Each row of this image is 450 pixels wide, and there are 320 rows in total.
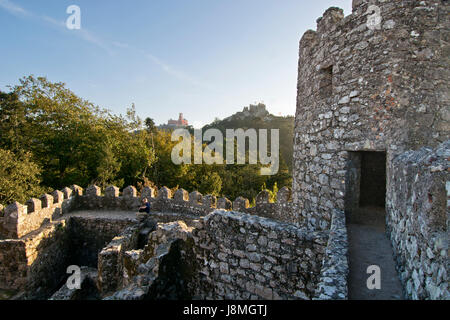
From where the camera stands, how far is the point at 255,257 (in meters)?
3.55

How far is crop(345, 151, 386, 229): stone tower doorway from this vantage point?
399 centimetres

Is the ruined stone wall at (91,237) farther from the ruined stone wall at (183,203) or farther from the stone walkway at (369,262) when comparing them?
the stone walkway at (369,262)

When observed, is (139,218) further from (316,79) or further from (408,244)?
(408,244)

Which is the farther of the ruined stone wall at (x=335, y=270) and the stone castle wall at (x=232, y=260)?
the stone castle wall at (x=232, y=260)

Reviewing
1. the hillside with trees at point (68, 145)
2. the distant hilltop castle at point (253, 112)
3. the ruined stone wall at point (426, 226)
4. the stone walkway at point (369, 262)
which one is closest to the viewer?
the ruined stone wall at point (426, 226)

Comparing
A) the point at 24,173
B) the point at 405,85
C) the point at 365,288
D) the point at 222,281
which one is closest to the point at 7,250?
the point at 24,173

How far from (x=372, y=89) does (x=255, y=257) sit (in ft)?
10.1

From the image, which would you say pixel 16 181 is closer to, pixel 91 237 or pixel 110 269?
pixel 91 237

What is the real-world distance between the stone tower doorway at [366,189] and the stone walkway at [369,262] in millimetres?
269

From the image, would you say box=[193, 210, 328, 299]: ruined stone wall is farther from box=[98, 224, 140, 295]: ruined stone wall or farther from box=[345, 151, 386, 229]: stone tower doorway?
box=[98, 224, 140, 295]: ruined stone wall

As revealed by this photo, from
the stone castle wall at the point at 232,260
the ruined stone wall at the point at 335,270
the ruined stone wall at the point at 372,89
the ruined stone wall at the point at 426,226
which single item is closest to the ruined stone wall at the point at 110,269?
the stone castle wall at the point at 232,260

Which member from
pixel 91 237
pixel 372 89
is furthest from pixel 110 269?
pixel 372 89

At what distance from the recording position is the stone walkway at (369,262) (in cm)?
223

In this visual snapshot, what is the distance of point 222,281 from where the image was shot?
3.83 m
